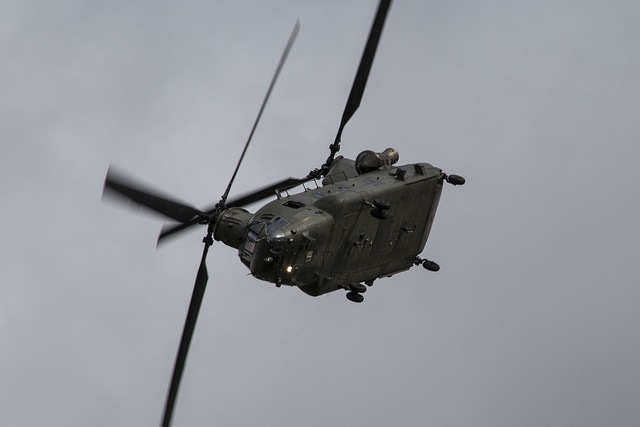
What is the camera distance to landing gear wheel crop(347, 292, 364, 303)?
79.6 metres

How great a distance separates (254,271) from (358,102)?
11.4 meters

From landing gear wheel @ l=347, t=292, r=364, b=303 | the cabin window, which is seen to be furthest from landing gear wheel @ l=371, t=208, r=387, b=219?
landing gear wheel @ l=347, t=292, r=364, b=303

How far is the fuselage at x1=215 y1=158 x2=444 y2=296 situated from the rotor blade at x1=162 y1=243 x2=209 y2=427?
2.12 meters

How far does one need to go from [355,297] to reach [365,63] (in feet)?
35.1

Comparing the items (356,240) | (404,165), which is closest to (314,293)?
(356,240)

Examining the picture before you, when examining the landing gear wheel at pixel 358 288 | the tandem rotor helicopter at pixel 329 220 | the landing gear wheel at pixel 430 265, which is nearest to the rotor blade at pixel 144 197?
the tandem rotor helicopter at pixel 329 220

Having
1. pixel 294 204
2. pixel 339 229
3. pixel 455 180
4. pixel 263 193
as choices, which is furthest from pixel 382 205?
pixel 455 180

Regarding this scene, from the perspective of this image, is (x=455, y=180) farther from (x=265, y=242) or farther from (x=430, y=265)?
(x=265, y=242)

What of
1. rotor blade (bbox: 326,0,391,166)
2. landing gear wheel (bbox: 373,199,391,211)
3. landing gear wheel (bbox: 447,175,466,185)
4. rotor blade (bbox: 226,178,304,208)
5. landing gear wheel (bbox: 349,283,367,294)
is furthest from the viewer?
landing gear wheel (bbox: 447,175,466,185)

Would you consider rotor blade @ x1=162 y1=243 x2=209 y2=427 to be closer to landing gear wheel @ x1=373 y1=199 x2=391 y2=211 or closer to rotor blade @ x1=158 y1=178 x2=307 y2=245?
rotor blade @ x1=158 y1=178 x2=307 y2=245

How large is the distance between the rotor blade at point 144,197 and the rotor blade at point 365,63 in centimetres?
885

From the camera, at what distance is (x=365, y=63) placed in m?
84.6

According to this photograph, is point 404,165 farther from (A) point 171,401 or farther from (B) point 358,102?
(A) point 171,401

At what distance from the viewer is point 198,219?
3162 inches
